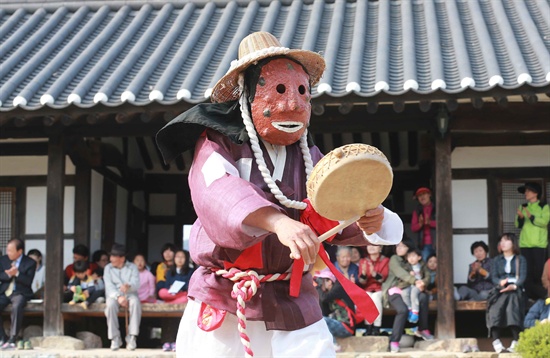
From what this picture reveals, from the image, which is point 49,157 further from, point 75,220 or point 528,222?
point 528,222

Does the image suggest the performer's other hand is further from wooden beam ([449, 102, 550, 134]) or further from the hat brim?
wooden beam ([449, 102, 550, 134])

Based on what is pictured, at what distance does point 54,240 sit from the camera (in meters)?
9.56

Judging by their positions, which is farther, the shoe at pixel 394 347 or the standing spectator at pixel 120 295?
the standing spectator at pixel 120 295

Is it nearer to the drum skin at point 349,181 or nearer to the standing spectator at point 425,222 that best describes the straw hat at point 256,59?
the drum skin at point 349,181

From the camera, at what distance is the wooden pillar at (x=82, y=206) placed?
10.4m

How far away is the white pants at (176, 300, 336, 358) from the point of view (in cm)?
363

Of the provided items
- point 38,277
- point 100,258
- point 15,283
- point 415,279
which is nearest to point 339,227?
point 415,279

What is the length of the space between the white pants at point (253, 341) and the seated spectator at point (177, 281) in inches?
226

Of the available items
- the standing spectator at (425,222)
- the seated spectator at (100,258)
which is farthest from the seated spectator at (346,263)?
the seated spectator at (100,258)

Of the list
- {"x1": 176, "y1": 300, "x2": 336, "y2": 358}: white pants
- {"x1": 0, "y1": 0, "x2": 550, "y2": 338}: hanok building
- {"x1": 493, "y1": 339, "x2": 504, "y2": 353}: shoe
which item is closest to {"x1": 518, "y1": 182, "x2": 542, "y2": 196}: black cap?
{"x1": 0, "y1": 0, "x2": 550, "y2": 338}: hanok building

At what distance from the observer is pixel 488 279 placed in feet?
30.8

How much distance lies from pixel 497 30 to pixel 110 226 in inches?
186

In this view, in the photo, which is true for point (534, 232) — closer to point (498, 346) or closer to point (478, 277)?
point (478, 277)

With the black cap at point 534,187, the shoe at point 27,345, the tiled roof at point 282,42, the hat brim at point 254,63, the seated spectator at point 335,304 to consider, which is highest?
the tiled roof at point 282,42
